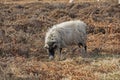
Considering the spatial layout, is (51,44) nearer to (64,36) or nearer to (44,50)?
(64,36)

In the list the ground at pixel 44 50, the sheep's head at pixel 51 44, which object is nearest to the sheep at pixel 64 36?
the sheep's head at pixel 51 44

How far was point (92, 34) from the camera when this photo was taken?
20.7m

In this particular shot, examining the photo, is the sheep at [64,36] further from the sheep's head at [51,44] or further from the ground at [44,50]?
the ground at [44,50]

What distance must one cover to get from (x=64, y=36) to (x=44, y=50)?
3.48 ft

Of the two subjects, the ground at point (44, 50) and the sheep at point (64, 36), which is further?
the sheep at point (64, 36)

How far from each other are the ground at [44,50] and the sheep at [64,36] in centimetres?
36

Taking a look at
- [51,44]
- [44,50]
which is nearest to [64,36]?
[51,44]

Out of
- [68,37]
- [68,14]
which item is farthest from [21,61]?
[68,14]

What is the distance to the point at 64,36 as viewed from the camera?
16.0m

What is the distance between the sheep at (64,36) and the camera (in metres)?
15.5

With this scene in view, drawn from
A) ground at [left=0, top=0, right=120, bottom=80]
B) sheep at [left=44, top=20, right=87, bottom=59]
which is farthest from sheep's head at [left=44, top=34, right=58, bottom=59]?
ground at [left=0, top=0, right=120, bottom=80]

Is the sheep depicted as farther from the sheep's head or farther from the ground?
the ground

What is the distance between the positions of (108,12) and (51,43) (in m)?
10.2

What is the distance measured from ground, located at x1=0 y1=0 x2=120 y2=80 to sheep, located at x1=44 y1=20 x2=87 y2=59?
361 millimetres
